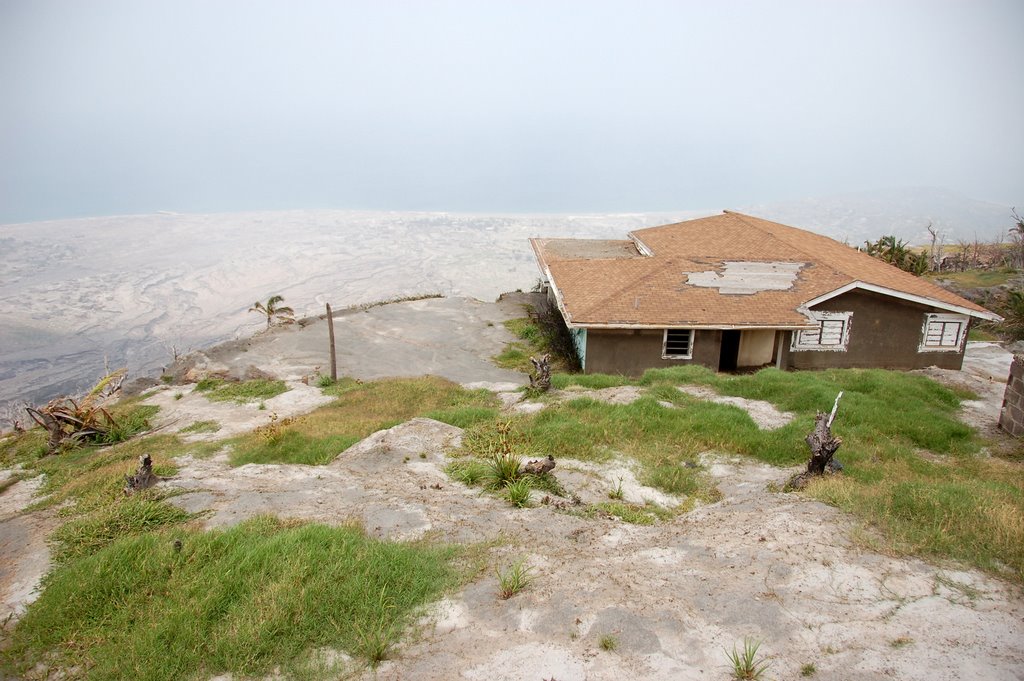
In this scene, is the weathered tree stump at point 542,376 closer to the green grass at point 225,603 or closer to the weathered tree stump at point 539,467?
the weathered tree stump at point 539,467

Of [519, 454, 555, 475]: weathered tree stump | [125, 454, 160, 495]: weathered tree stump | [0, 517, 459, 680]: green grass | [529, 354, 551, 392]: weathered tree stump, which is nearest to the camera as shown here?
[0, 517, 459, 680]: green grass

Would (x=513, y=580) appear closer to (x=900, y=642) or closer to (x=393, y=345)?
(x=900, y=642)

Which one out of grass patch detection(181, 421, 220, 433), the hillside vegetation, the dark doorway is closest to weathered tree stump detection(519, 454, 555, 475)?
the hillside vegetation

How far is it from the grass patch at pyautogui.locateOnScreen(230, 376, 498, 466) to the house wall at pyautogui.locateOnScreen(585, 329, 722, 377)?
14.9 ft

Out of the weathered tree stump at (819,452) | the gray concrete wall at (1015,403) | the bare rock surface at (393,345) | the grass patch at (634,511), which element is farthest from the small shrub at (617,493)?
the bare rock surface at (393,345)

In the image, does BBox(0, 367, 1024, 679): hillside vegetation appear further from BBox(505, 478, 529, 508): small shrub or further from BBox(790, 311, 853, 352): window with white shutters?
BBox(790, 311, 853, 352): window with white shutters

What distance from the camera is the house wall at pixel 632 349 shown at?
62.3 ft

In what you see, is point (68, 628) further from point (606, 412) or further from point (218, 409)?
point (218, 409)

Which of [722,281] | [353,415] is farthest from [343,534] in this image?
[722,281]

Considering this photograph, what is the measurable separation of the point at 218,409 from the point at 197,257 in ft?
223

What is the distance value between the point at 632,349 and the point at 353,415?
9.53 meters

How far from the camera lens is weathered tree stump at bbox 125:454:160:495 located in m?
8.89

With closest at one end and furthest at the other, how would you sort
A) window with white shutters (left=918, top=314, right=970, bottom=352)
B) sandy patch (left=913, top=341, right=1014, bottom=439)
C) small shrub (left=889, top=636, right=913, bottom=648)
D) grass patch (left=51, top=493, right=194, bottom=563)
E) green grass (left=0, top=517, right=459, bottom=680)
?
small shrub (left=889, top=636, right=913, bottom=648)
green grass (left=0, top=517, right=459, bottom=680)
grass patch (left=51, top=493, right=194, bottom=563)
sandy patch (left=913, top=341, right=1014, bottom=439)
window with white shutters (left=918, top=314, right=970, bottom=352)

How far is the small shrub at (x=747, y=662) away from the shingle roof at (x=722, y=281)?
13714mm
